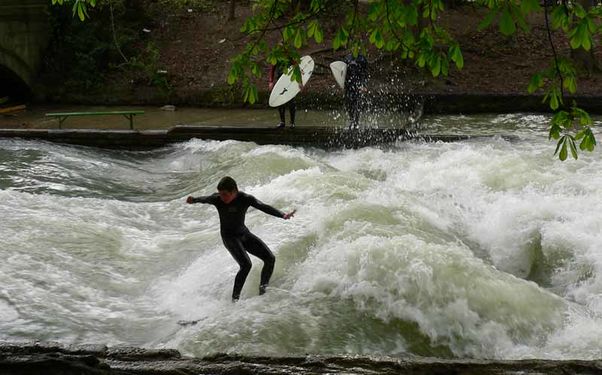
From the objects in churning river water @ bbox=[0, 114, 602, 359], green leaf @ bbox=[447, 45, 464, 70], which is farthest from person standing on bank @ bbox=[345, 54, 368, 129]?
green leaf @ bbox=[447, 45, 464, 70]

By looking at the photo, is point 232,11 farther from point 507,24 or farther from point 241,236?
point 507,24

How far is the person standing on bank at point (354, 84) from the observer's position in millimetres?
14242

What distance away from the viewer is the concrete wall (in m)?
19.6

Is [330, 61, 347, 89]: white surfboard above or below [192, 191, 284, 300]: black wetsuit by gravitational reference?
above

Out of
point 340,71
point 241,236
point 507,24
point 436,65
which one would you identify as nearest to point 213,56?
point 340,71

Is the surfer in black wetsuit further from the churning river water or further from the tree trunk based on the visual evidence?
the tree trunk

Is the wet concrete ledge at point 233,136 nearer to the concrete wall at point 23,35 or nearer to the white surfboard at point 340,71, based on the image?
the white surfboard at point 340,71

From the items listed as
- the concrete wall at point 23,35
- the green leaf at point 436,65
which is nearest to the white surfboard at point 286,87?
the concrete wall at point 23,35

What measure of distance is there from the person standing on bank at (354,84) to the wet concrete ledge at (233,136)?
42 centimetres

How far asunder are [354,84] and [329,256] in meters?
7.27

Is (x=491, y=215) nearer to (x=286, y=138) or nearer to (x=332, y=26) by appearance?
(x=286, y=138)

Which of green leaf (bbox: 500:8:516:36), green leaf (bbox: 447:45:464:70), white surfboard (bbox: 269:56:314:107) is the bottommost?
white surfboard (bbox: 269:56:314:107)

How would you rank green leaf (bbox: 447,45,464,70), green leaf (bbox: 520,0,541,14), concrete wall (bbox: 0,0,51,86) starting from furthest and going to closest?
concrete wall (bbox: 0,0,51,86)
green leaf (bbox: 447,45,464,70)
green leaf (bbox: 520,0,541,14)

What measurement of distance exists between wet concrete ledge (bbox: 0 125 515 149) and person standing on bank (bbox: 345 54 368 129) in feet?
1.39
